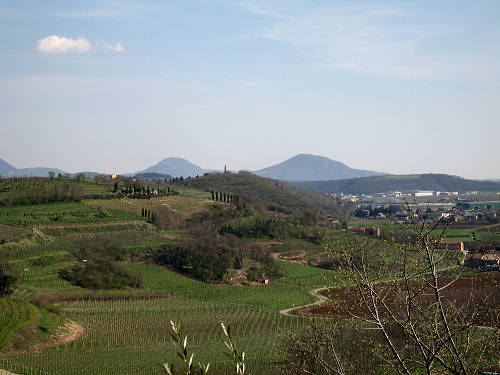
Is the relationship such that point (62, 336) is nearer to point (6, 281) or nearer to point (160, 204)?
point (6, 281)

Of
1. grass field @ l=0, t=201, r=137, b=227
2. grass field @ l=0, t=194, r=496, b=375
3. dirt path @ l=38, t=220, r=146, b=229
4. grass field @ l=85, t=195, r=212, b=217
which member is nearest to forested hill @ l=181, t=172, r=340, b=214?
grass field @ l=85, t=195, r=212, b=217

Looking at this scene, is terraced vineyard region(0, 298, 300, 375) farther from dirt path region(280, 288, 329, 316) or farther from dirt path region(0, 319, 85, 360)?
dirt path region(280, 288, 329, 316)

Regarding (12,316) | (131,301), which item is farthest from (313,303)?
(12,316)

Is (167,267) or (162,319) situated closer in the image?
(162,319)

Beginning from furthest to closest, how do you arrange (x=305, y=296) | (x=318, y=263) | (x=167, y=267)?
(x=318, y=263) → (x=167, y=267) → (x=305, y=296)

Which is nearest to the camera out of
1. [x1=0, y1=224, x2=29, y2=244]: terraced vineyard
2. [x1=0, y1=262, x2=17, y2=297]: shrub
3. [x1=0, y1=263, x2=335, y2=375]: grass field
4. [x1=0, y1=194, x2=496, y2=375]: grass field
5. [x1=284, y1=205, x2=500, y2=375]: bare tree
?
[x1=284, y1=205, x2=500, y2=375]: bare tree

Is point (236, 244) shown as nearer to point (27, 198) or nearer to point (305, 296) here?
point (305, 296)

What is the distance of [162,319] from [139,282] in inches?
542

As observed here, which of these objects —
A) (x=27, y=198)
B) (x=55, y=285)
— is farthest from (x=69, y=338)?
(x=27, y=198)

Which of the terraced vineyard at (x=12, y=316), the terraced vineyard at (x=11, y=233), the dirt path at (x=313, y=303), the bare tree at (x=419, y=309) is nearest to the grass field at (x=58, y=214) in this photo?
the terraced vineyard at (x=11, y=233)

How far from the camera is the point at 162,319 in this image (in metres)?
37.7

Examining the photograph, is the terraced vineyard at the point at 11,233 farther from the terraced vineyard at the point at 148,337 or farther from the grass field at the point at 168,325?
the terraced vineyard at the point at 148,337

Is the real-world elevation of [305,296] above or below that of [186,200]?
below

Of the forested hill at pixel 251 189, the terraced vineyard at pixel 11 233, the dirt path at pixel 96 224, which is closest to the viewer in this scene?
the terraced vineyard at pixel 11 233
